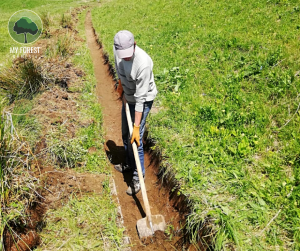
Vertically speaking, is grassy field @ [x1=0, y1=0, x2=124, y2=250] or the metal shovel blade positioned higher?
grassy field @ [x1=0, y1=0, x2=124, y2=250]

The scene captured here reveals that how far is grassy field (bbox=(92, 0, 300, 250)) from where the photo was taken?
2580mm

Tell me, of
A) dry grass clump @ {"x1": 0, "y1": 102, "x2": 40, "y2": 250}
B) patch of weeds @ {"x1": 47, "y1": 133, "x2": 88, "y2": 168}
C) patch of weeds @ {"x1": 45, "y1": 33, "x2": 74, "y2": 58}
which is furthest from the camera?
patch of weeds @ {"x1": 45, "y1": 33, "x2": 74, "y2": 58}

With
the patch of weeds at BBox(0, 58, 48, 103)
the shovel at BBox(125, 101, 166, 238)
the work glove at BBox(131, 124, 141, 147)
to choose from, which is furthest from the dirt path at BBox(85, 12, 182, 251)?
the patch of weeds at BBox(0, 58, 48, 103)

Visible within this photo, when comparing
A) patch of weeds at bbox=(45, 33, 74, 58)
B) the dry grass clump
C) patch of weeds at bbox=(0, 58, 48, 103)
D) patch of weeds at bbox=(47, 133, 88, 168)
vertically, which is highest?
patch of weeds at bbox=(45, 33, 74, 58)

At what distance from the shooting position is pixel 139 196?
12.4 feet

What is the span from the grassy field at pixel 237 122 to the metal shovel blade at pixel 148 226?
445 millimetres

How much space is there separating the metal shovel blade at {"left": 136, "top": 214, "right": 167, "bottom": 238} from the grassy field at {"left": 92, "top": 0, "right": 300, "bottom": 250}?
17.5 inches

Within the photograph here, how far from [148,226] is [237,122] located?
212 centimetres

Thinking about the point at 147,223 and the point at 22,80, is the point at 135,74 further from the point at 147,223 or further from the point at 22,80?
the point at 22,80

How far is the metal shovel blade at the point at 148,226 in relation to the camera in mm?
3059

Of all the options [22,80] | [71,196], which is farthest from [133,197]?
[22,80]

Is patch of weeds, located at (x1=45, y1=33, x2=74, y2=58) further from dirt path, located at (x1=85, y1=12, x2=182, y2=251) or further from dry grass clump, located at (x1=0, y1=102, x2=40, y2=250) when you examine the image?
dry grass clump, located at (x1=0, y1=102, x2=40, y2=250)

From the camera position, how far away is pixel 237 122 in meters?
3.69

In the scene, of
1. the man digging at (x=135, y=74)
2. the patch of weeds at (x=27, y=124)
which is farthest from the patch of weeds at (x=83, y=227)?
the patch of weeds at (x=27, y=124)
